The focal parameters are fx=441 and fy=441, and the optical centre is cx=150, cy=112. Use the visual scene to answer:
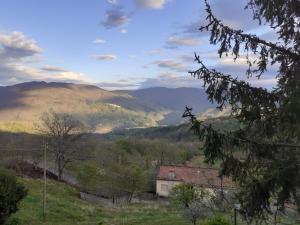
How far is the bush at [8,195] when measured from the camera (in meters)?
20.0

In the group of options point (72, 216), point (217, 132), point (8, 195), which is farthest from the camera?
point (72, 216)

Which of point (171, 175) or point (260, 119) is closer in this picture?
point (260, 119)

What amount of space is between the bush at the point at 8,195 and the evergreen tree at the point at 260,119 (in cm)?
1290

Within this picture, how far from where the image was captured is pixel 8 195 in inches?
797

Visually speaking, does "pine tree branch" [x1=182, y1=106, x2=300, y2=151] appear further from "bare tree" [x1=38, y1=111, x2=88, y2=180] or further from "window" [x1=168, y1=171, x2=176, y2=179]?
"window" [x1=168, y1=171, x2=176, y2=179]

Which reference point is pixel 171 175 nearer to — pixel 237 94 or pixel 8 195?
pixel 8 195

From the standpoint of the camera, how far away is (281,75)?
10742mm

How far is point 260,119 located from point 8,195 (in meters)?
13.9

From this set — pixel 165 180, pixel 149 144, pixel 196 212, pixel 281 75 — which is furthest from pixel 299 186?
pixel 149 144

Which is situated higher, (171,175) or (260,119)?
(260,119)

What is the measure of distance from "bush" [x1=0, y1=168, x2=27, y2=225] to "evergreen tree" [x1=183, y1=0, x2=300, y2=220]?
12903mm

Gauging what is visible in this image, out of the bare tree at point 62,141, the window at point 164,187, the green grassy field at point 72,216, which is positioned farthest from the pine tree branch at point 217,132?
the window at point 164,187

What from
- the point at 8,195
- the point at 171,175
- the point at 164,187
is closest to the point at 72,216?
→ the point at 8,195

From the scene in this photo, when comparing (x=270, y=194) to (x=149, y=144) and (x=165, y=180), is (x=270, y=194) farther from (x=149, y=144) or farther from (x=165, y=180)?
(x=149, y=144)
